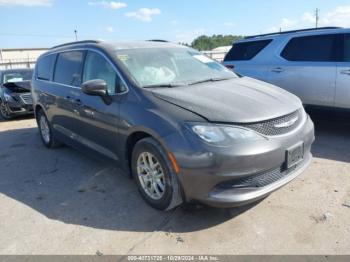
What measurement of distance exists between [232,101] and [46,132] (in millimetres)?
4202

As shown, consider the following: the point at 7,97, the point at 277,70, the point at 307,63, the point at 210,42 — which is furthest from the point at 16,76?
the point at 210,42

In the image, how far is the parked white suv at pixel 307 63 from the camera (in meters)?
5.60

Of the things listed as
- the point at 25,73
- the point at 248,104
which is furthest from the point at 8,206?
the point at 25,73

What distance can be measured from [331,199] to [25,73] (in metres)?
Result: 10.2

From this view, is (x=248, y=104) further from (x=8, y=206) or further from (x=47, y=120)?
(x=47, y=120)

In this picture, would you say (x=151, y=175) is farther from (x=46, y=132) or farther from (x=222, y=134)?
(x=46, y=132)

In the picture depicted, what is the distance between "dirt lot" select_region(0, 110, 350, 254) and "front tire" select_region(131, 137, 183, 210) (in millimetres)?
181

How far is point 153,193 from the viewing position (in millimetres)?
3600

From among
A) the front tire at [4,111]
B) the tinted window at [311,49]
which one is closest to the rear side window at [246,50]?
the tinted window at [311,49]

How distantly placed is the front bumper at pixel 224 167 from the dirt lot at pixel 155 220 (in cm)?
38

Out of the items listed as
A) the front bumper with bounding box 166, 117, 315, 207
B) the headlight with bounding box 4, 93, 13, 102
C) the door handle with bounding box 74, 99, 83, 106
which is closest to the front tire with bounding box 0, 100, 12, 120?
the headlight with bounding box 4, 93, 13, 102

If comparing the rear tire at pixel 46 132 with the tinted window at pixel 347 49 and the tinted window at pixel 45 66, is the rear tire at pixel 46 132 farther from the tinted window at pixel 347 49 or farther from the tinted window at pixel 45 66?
the tinted window at pixel 347 49

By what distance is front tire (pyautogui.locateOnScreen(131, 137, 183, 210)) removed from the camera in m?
3.23

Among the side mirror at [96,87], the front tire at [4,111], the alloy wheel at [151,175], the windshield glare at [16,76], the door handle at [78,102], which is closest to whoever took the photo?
the alloy wheel at [151,175]
